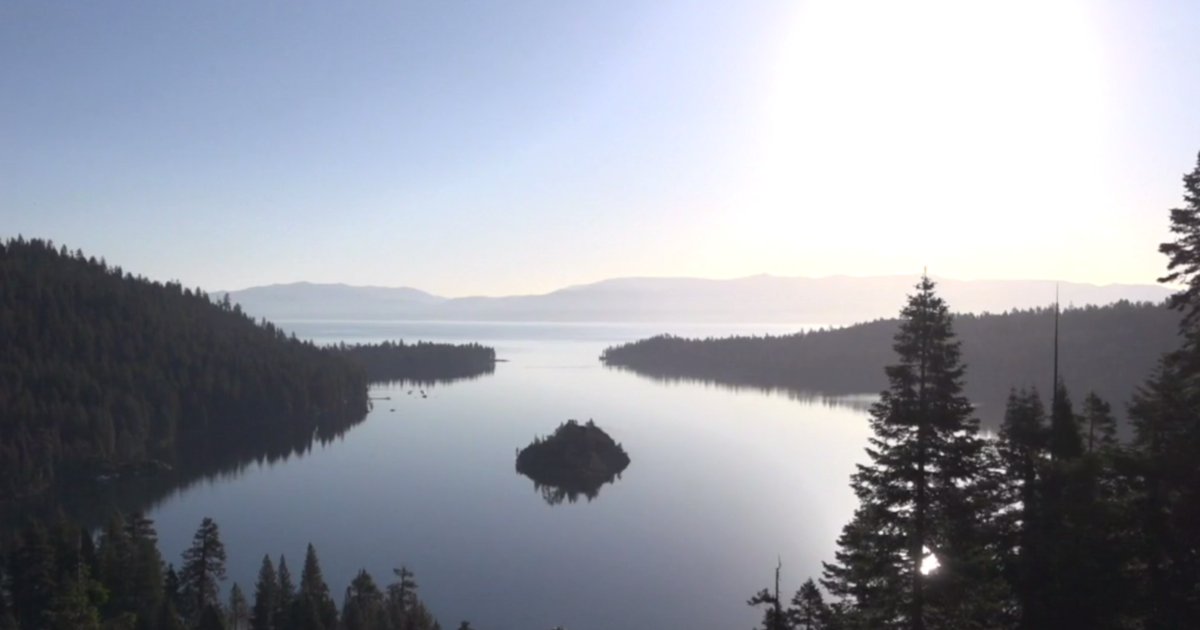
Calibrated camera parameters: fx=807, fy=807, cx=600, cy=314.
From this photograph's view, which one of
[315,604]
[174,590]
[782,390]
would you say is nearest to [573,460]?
[174,590]

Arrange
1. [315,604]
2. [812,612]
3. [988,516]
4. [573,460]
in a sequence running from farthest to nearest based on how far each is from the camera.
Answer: [573,460], [315,604], [812,612], [988,516]

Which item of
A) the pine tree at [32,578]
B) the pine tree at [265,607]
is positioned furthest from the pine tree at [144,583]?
the pine tree at [265,607]

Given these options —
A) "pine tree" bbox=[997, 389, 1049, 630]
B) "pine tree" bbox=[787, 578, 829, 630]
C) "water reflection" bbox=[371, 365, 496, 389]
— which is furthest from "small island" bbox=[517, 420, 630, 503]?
"water reflection" bbox=[371, 365, 496, 389]

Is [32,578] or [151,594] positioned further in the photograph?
[151,594]

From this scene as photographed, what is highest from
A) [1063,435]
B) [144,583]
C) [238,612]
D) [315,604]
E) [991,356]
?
[1063,435]

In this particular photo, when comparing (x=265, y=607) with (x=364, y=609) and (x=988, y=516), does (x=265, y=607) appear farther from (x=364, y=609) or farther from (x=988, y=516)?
(x=988, y=516)

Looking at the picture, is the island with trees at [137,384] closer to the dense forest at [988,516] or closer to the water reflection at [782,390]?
the dense forest at [988,516]

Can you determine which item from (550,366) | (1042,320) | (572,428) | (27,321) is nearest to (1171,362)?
(572,428)
